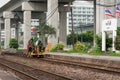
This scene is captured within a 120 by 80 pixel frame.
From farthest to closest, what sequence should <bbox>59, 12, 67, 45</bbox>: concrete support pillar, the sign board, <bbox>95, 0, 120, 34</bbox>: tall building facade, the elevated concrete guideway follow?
<bbox>59, 12, 67, 45</bbox>: concrete support pillar < the elevated concrete guideway < <bbox>95, 0, 120, 34</bbox>: tall building facade < the sign board

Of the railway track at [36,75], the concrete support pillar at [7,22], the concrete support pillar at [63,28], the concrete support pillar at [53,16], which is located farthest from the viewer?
the concrete support pillar at [7,22]

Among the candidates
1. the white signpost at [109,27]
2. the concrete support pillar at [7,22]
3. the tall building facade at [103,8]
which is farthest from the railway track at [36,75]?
the concrete support pillar at [7,22]

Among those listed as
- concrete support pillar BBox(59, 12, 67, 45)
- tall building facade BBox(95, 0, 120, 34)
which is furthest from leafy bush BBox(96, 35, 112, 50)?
concrete support pillar BBox(59, 12, 67, 45)

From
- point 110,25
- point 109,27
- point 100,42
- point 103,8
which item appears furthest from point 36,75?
point 103,8

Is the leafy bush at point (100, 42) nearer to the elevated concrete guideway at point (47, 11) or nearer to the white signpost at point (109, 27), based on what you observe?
the white signpost at point (109, 27)

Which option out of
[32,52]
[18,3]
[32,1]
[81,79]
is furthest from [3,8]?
[81,79]

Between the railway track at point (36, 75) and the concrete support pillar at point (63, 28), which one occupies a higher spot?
the concrete support pillar at point (63, 28)

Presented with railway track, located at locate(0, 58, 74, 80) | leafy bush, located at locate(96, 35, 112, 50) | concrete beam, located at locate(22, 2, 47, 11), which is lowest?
railway track, located at locate(0, 58, 74, 80)

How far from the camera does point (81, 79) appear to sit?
1744cm

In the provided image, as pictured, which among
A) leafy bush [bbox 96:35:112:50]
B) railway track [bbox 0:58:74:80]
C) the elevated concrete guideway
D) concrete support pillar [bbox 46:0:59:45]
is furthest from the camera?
the elevated concrete guideway

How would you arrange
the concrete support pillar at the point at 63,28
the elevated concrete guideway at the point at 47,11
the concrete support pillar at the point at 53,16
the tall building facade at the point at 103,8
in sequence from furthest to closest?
the concrete support pillar at the point at 63,28
the elevated concrete guideway at the point at 47,11
the concrete support pillar at the point at 53,16
the tall building facade at the point at 103,8

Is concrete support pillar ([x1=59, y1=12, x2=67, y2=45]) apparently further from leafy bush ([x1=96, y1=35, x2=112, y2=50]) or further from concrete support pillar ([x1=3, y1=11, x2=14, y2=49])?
leafy bush ([x1=96, y1=35, x2=112, y2=50])

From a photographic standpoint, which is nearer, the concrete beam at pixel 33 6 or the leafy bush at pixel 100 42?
the leafy bush at pixel 100 42

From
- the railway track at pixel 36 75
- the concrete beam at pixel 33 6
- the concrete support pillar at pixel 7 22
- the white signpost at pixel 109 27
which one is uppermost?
the concrete beam at pixel 33 6
